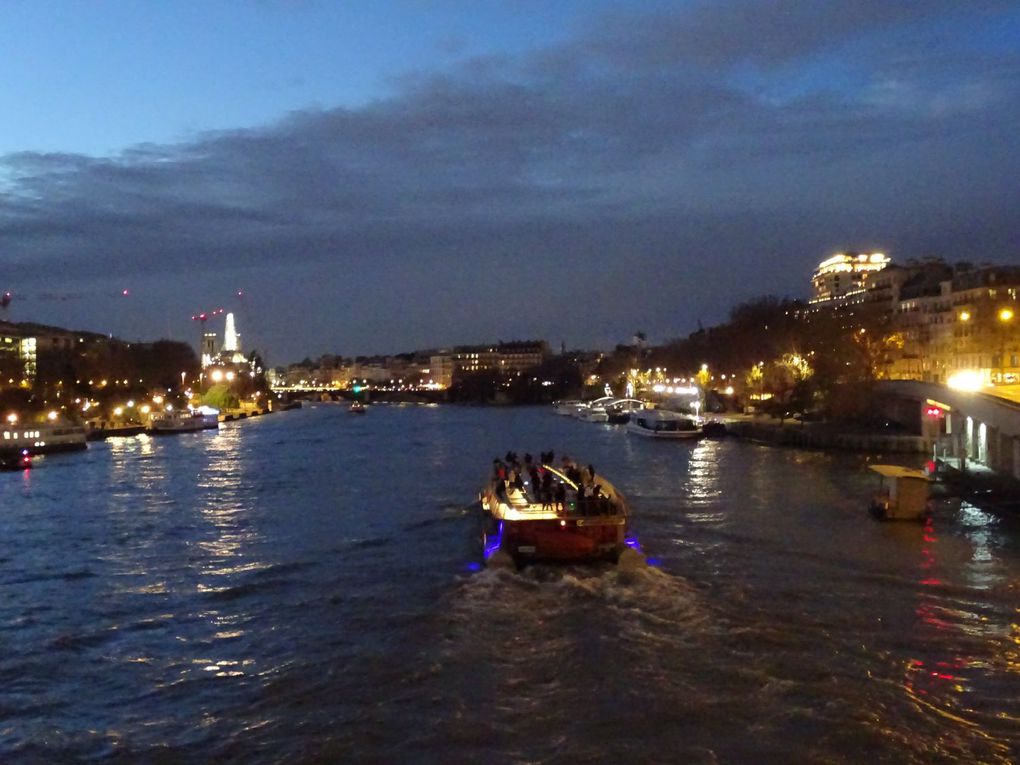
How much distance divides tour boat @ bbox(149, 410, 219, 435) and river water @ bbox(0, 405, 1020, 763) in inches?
2001

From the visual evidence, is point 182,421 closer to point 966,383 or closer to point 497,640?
point 966,383

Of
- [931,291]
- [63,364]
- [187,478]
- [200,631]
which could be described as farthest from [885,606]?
[63,364]

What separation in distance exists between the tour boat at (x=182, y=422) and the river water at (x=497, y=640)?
167 ft

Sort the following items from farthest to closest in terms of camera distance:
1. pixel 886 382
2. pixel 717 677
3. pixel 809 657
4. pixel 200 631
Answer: pixel 886 382
pixel 200 631
pixel 809 657
pixel 717 677

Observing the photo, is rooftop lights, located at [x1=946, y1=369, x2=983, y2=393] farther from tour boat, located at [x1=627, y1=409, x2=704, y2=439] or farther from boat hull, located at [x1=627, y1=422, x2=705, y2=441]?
tour boat, located at [x1=627, y1=409, x2=704, y2=439]

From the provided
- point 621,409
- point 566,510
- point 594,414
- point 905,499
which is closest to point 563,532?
point 566,510

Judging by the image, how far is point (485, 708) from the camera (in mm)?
11734

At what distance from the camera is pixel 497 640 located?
14289 mm

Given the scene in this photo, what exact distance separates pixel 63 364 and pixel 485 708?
296 ft

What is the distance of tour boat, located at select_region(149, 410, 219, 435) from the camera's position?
78.2 metres

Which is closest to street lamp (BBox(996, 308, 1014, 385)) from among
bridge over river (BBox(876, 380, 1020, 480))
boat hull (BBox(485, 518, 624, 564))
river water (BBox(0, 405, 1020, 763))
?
bridge over river (BBox(876, 380, 1020, 480))

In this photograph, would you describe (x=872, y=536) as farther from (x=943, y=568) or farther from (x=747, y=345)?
(x=747, y=345)

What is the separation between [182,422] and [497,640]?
6994 cm

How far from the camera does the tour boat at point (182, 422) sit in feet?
257
